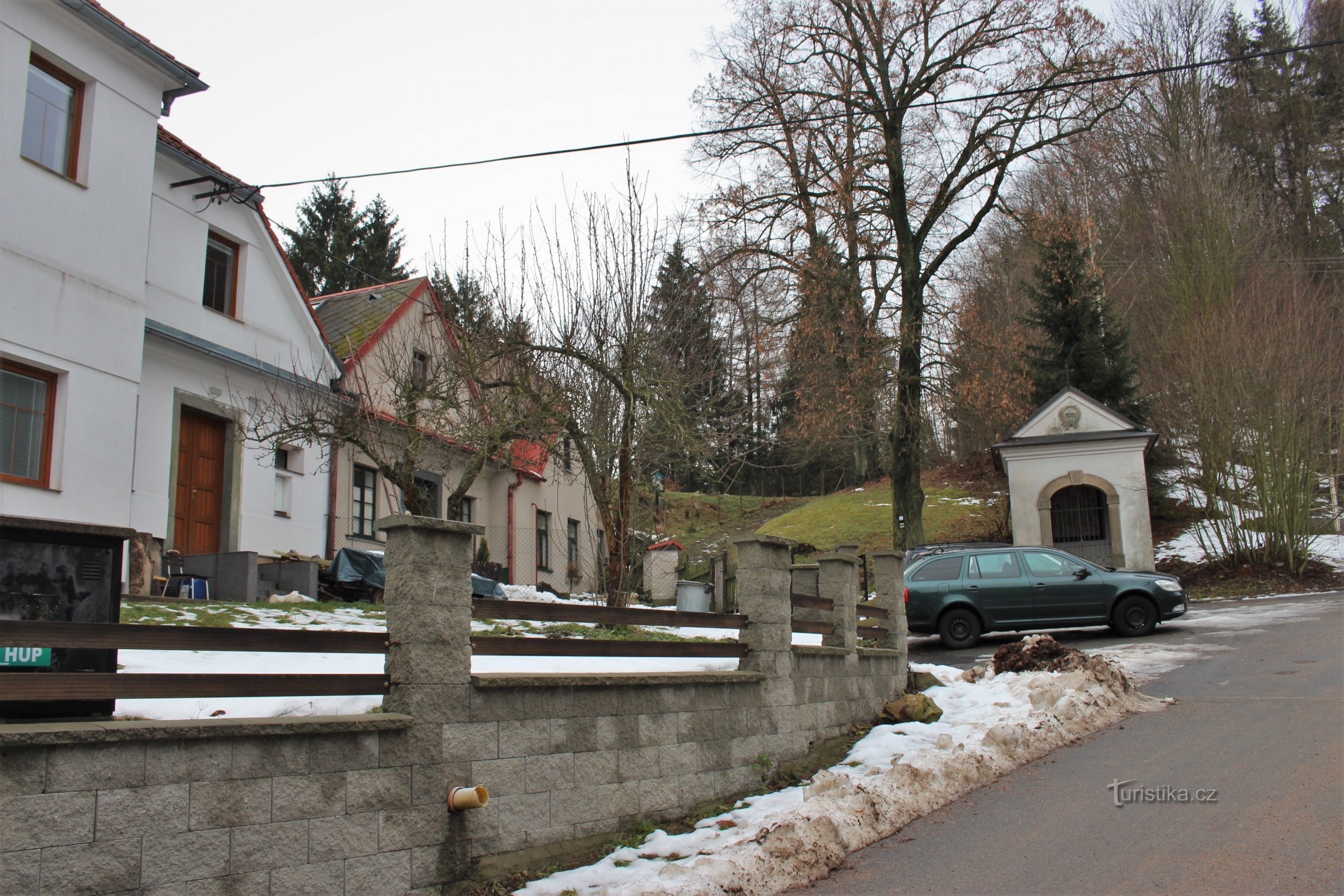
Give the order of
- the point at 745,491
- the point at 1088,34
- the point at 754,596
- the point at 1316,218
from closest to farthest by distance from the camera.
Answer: the point at 754,596 < the point at 1088,34 < the point at 1316,218 < the point at 745,491

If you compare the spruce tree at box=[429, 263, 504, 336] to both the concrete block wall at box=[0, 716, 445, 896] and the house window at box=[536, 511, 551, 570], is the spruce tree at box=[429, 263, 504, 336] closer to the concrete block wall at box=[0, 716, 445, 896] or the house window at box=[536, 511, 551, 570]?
the concrete block wall at box=[0, 716, 445, 896]

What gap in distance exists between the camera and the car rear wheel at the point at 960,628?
592 inches

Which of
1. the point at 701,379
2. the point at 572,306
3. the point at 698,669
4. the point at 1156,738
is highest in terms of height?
the point at 572,306

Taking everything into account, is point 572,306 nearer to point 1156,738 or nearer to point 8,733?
point 1156,738

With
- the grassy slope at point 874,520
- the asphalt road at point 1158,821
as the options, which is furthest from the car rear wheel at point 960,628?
the grassy slope at point 874,520

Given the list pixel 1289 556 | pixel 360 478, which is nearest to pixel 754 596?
pixel 360 478

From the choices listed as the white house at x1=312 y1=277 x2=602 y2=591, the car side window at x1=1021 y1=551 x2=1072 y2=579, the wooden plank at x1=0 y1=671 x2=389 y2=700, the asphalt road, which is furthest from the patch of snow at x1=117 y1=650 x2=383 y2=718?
the car side window at x1=1021 y1=551 x2=1072 y2=579

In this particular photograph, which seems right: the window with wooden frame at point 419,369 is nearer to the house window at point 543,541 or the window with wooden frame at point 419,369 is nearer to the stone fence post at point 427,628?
the stone fence post at point 427,628

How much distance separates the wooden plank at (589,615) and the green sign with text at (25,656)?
2018 mm

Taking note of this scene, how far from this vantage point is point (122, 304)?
12.7 metres

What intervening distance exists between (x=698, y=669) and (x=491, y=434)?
5.06m

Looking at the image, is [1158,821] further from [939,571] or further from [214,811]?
[939,571]

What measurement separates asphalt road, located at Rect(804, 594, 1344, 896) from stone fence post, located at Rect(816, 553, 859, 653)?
200 centimetres

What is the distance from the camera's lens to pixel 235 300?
53.0ft
